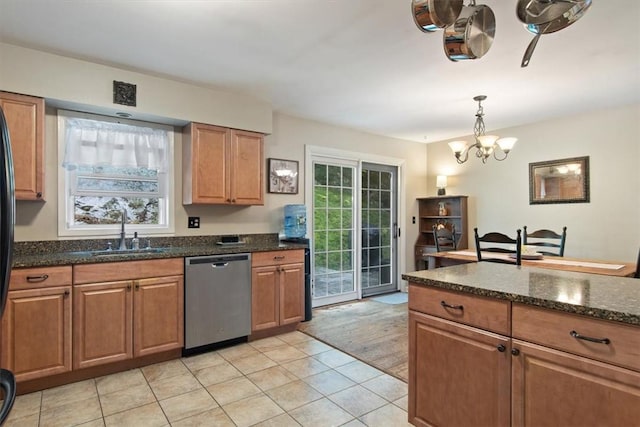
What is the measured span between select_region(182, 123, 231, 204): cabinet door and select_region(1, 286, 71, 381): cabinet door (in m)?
1.30

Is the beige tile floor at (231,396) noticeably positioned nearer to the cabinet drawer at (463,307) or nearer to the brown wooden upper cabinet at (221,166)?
the cabinet drawer at (463,307)

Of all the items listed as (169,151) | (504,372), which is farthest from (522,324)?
(169,151)

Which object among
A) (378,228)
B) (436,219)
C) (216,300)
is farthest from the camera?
(436,219)

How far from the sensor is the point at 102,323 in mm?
2615

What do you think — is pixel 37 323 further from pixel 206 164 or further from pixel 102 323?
pixel 206 164

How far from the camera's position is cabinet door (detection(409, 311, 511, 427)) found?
58.2 inches

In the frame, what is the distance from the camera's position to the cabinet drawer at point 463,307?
1481mm

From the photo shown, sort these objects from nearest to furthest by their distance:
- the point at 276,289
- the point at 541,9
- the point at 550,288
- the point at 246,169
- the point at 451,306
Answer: the point at 541,9 → the point at 550,288 → the point at 451,306 → the point at 276,289 → the point at 246,169

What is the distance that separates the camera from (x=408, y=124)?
466cm

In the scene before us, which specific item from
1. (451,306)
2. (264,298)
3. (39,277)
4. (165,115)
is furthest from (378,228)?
(39,277)

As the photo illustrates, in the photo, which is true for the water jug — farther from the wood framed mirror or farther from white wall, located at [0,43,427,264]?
the wood framed mirror

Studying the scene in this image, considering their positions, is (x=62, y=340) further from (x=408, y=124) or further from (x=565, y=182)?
(x=565, y=182)

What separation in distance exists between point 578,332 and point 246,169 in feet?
9.86

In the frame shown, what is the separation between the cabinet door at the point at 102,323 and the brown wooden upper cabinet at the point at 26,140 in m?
0.82
